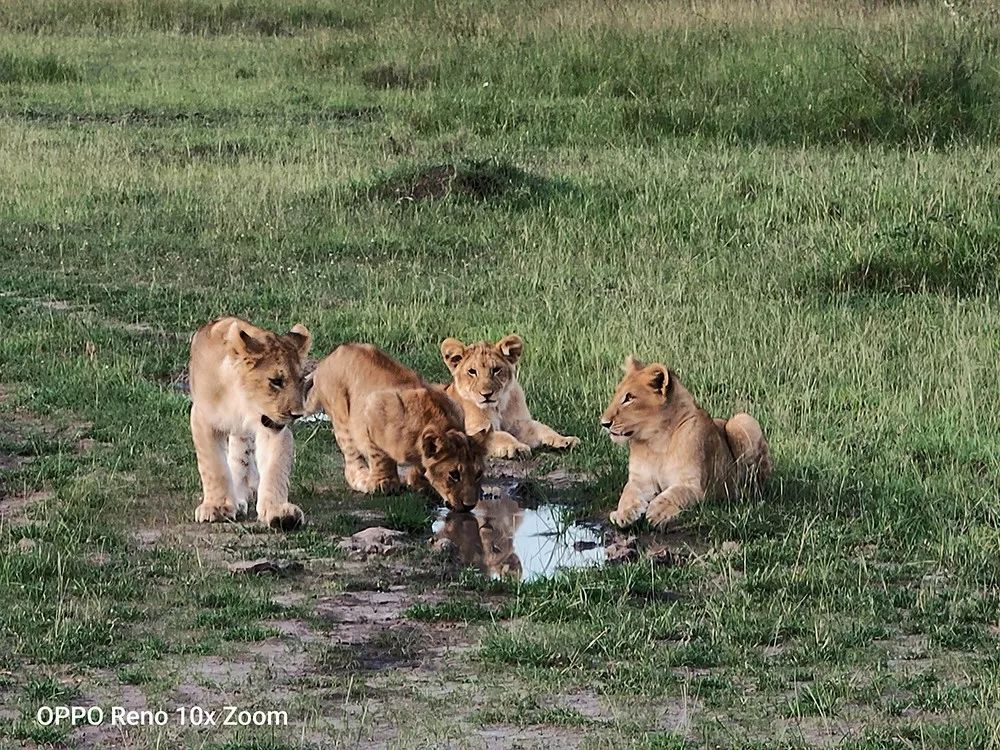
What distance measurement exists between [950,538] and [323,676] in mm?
2399

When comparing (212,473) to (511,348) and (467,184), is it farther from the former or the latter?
(467,184)

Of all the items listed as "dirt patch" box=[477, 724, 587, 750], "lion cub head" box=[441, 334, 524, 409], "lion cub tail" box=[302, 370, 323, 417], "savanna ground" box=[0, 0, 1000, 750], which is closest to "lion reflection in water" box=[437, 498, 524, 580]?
"savanna ground" box=[0, 0, 1000, 750]

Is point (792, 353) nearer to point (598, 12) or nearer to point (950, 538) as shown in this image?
point (950, 538)

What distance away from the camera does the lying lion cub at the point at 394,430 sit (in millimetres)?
6895

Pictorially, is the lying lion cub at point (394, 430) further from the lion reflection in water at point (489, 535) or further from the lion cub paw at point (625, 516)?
the lion cub paw at point (625, 516)

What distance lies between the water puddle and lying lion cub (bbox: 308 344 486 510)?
0.10 metres

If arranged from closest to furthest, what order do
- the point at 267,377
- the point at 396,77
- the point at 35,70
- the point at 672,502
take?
1. the point at 267,377
2. the point at 672,502
3. the point at 396,77
4. the point at 35,70

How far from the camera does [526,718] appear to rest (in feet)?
15.7

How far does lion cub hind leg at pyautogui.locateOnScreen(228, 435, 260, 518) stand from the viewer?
6.76 meters

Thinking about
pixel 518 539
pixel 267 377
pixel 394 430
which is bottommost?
pixel 518 539

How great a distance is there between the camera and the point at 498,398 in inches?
309

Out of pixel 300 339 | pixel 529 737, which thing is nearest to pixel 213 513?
pixel 300 339

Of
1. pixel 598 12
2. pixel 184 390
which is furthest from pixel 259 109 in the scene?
pixel 184 390

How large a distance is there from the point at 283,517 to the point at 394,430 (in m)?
0.68
